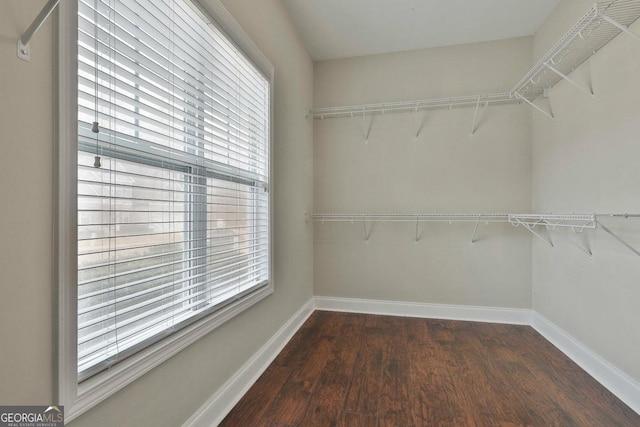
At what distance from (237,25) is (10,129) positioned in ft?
4.10

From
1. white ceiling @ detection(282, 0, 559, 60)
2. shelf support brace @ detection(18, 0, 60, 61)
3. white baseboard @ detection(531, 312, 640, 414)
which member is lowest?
white baseboard @ detection(531, 312, 640, 414)

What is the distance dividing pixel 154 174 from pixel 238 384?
1.21m

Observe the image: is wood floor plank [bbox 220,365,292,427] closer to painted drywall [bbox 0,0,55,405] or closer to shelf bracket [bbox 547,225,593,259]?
painted drywall [bbox 0,0,55,405]

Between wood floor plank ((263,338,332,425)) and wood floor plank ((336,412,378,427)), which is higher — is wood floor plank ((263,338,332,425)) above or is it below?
above

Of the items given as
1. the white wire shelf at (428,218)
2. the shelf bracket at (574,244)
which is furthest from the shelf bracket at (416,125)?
the shelf bracket at (574,244)

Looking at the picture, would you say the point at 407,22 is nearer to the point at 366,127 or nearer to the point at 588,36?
the point at 366,127

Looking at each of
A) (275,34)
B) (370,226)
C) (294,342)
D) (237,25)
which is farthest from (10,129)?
(370,226)

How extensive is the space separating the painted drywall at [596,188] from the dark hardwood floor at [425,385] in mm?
316

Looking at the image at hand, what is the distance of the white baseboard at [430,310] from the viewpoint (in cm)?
277

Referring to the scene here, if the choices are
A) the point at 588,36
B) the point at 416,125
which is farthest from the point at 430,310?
the point at 588,36

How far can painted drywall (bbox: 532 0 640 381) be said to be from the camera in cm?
164

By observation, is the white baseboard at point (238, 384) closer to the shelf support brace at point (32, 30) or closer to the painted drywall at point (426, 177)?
the painted drywall at point (426, 177)

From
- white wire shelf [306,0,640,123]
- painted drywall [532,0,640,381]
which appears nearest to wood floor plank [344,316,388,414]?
painted drywall [532,0,640,381]

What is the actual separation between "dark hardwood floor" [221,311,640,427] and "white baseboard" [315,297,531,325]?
0.25 m
